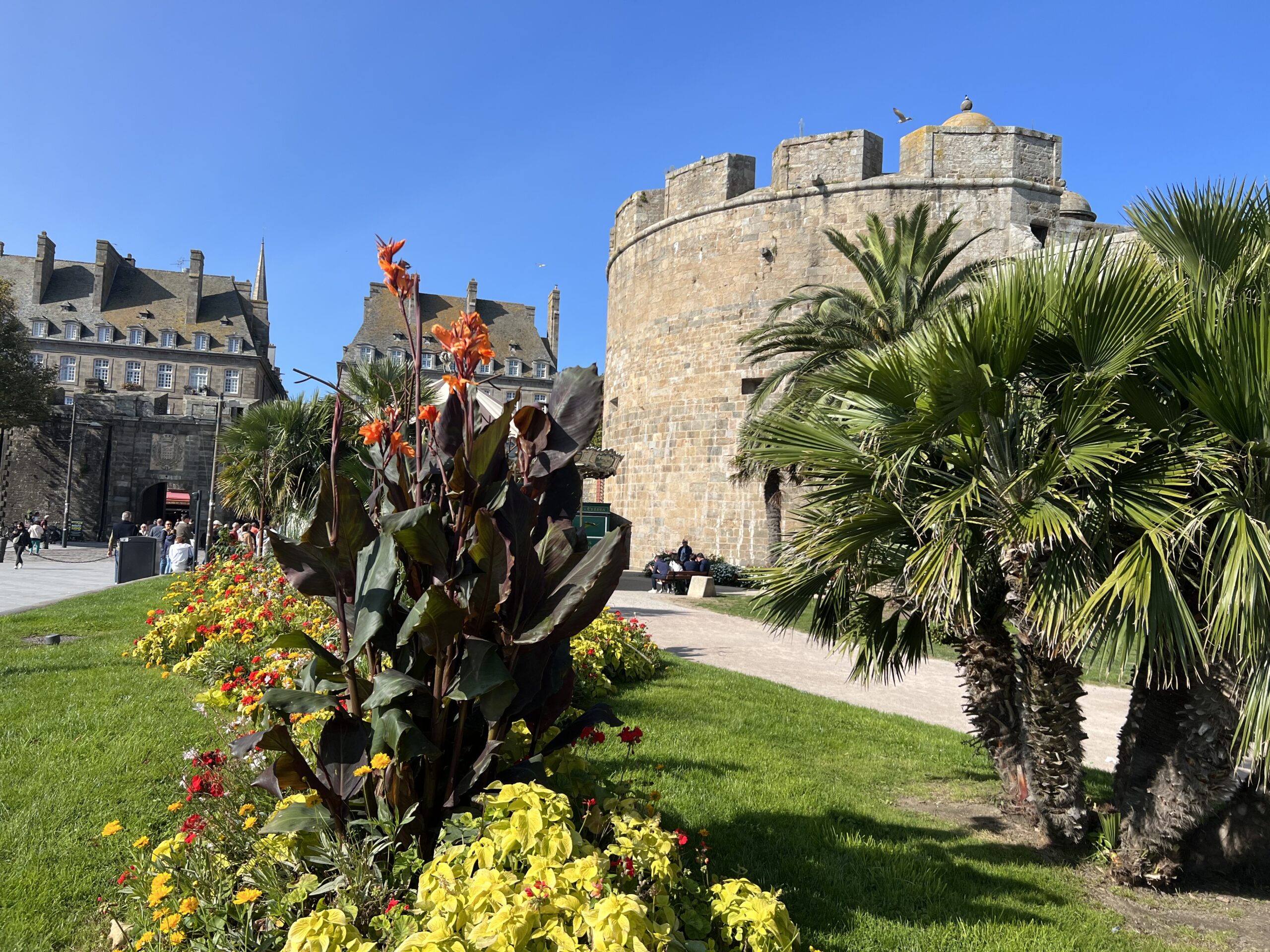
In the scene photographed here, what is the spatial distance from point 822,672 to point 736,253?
44.5 feet

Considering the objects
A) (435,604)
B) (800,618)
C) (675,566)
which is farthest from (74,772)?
(675,566)

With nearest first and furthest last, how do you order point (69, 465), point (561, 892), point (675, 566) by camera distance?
1. point (561, 892)
2. point (675, 566)
3. point (69, 465)

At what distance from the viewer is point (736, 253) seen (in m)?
21.0

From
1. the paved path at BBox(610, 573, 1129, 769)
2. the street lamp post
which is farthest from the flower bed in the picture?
the street lamp post

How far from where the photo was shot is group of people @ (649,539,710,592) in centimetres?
1847

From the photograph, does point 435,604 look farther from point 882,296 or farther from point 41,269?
point 41,269

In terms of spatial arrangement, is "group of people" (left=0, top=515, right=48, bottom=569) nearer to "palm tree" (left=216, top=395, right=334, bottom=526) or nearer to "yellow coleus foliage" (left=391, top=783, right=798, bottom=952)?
"palm tree" (left=216, top=395, right=334, bottom=526)

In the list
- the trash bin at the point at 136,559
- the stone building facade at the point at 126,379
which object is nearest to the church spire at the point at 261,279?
the stone building facade at the point at 126,379

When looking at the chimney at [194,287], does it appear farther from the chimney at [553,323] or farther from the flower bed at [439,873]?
the flower bed at [439,873]

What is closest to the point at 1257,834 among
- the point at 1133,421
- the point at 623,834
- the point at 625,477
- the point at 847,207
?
the point at 1133,421

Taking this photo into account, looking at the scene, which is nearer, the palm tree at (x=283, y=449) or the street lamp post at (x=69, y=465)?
the palm tree at (x=283, y=449)

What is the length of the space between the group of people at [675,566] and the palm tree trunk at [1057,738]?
46.1 ft

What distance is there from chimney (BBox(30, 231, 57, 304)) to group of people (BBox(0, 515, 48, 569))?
18872 millimetres

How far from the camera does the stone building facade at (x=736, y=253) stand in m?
19.1
